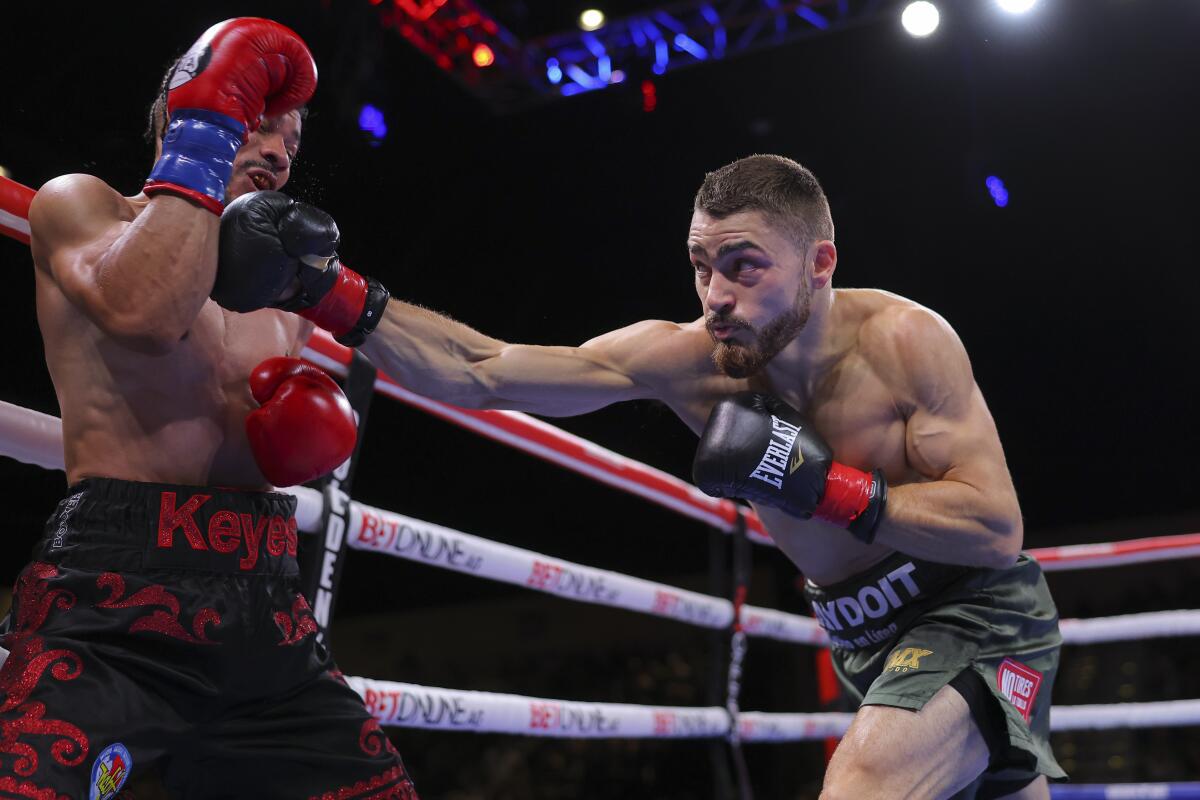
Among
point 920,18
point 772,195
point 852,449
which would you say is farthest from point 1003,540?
point 920,18

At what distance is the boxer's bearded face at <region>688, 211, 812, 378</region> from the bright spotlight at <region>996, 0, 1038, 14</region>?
4337 mm

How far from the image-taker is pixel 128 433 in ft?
4.69

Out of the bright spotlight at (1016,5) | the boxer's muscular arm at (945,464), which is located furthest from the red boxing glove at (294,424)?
the bright spotlight at (1016,5)

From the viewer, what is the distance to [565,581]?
257 cm

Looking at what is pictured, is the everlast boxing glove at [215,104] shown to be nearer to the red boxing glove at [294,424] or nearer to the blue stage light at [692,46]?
the red boxing glove at [294,424]

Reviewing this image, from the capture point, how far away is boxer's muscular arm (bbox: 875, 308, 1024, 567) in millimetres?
1906

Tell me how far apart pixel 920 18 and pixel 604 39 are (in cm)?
174

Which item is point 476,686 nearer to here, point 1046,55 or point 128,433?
point 1046,55

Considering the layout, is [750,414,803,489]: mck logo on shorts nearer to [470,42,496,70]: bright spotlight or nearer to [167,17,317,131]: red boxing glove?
[167,17,317,131]: red boxing glove

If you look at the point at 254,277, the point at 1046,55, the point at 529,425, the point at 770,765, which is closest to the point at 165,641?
the point at 254,277

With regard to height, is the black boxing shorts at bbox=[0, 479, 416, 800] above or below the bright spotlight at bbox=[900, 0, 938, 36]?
below

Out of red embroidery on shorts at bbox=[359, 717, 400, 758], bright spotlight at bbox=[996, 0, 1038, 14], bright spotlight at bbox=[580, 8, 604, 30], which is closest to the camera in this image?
red embroidery on shorts at bbox=[359, 717, 400, 758]

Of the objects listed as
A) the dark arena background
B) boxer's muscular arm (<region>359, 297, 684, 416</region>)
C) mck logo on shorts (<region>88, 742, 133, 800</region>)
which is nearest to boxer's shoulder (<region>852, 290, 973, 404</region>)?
boxer's muscular arm (<region>359, 297, 684, 416</region>)

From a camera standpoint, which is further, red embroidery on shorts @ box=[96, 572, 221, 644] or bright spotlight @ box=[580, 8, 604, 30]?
bright spotlight @ box=[580, 8, 604, 30]
